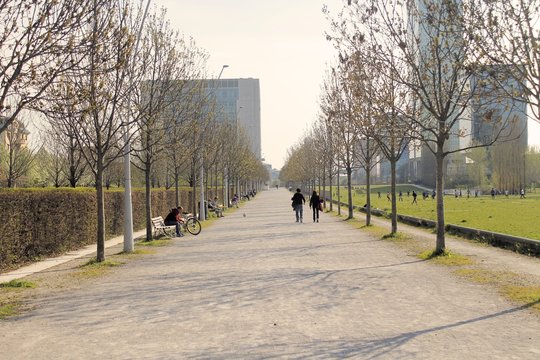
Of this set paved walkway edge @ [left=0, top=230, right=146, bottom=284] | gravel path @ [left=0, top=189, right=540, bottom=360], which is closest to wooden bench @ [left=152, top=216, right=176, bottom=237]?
paved walkway edge @ [left=0, top=230, right=146, bottom=284]

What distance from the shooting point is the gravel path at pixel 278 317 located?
6.50m

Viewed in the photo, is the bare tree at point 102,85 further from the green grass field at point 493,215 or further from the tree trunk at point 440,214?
the green grass field at point 493,215

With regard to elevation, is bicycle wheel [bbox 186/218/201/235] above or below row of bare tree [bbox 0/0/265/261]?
below

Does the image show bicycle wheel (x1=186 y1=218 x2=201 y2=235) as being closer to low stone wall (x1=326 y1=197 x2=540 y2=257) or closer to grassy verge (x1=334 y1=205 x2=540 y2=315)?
grassy verge (x1=334 y1=205 x2=540 y2=315)

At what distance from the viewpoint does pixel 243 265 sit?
Result: 14.0 meters

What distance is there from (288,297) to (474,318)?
288cm

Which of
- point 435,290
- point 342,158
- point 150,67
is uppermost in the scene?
point 150,67

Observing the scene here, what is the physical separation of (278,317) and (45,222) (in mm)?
10211

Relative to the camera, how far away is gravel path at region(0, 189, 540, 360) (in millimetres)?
6504

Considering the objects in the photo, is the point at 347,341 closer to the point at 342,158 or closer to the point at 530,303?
the point at 530,303

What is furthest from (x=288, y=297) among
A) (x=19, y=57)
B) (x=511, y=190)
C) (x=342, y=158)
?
(x=511, y=190)

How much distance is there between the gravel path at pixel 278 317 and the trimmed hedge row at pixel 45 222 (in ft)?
9.05

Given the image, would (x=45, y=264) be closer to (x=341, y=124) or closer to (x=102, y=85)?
(x=102, y=85)

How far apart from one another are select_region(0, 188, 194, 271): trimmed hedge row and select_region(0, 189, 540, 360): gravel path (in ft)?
9.05
